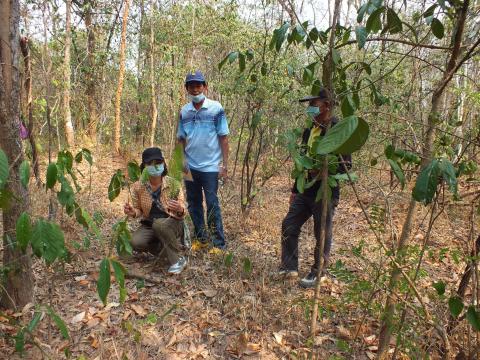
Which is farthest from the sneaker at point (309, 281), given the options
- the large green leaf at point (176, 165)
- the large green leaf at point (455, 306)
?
the large green leaf at point (176, 165)

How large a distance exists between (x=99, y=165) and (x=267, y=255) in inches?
214

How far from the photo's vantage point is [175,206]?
3.01 meters

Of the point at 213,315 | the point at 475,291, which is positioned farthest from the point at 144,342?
the point at 475,291

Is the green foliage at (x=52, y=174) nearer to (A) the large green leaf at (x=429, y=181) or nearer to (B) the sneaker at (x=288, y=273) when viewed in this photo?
(A) the large green leaf at (x=429, y=181)

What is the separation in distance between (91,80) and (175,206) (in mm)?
7931

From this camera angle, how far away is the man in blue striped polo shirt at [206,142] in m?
3.52

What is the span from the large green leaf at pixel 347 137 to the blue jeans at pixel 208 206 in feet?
8.96

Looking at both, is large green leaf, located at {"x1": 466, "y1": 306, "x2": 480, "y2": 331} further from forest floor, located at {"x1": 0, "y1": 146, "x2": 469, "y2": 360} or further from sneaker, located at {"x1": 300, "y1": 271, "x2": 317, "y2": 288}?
sneaker, located at {"x1": 300, "y1": 271, "x2": 317, "y2": 288}

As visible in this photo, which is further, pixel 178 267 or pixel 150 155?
pixel 178 267

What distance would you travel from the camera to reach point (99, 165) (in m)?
7.82

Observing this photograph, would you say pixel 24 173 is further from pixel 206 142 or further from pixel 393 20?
pixel 206 142

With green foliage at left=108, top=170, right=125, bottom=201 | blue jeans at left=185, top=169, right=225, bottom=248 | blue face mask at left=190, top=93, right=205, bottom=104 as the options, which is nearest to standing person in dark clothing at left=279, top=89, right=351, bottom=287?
blue jeans at left=185, top=169, right=225, bottom=248

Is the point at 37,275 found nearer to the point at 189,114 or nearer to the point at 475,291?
the point at 189,114

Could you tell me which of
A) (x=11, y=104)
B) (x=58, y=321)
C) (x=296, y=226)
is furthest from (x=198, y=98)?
(x=58, y=321)
